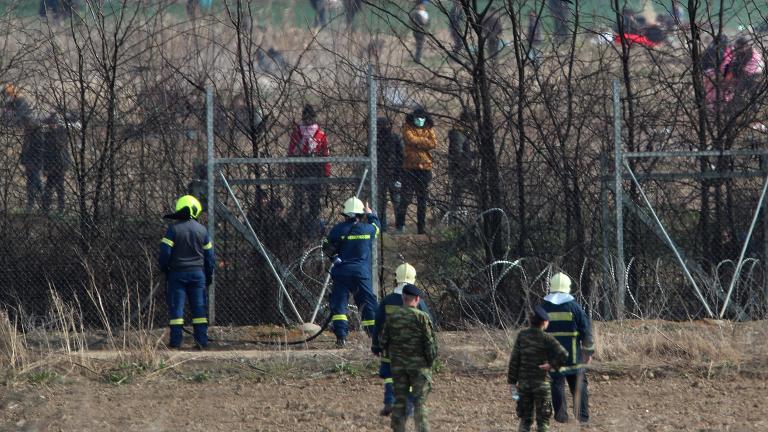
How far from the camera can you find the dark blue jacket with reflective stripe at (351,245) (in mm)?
11758

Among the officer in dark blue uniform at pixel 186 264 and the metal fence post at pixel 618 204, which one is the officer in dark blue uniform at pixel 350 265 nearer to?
the officer in dark blue uniform at pixel 186 264

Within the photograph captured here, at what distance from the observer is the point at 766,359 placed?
10633 mm

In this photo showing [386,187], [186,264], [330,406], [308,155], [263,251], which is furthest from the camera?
[308,155]

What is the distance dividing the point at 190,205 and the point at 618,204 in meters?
4.42

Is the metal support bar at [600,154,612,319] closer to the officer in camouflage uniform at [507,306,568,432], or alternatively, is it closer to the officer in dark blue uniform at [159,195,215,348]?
the officer in dark blue uniform at [159,195,215,348]

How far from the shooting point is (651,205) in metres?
12.9

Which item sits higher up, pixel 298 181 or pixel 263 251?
pixel 298 181

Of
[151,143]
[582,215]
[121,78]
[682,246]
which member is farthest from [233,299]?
[682,246]

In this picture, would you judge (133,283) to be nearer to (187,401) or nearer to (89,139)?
(89,139)

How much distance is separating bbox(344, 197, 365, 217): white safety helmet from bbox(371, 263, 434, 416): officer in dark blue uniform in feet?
8.76

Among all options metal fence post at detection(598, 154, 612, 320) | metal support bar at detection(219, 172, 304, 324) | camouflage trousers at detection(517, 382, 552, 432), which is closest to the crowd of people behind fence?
metal support bar at detection(219, 172, 304, 324)

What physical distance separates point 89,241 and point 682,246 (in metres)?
6.47

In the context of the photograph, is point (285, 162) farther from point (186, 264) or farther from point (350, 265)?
point (186, 264)

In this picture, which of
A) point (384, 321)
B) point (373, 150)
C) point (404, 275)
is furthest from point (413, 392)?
point (373, 150)
